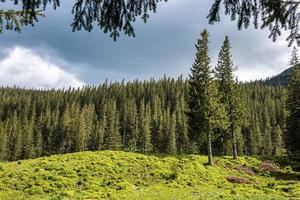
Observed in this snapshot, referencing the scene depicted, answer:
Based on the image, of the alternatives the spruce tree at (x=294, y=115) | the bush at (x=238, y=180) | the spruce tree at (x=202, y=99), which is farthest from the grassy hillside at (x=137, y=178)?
the spruce tree at (x=294, y=115)

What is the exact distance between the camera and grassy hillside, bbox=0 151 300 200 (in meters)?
26.3

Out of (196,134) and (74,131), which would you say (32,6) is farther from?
(74,131)

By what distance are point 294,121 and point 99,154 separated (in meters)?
34.7

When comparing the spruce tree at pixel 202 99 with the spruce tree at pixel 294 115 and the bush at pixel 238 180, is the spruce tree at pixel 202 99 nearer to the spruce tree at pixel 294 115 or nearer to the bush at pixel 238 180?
the bush at pixel 238 180

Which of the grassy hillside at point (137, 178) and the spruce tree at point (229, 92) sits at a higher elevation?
the spruce tree at point (229, 92)

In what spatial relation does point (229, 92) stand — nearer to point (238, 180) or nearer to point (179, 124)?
point (238, 180)

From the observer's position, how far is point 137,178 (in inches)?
1307

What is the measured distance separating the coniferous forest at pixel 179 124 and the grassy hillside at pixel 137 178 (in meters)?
6.56

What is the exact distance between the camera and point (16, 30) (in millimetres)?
12555

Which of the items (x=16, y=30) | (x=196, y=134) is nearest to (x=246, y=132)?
(x=196, y=134)

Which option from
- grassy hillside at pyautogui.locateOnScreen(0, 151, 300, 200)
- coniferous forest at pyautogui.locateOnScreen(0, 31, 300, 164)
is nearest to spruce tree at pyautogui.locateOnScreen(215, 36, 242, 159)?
coniferous forest at pyautogui.locateOnScreen(0, 31, 300, 164)

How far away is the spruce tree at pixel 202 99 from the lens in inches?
1837

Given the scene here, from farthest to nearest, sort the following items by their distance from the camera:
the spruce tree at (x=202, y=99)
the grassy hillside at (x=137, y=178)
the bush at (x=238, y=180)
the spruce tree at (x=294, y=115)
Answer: the spruce tree at (x=294, y=115), the spruce tree at (x=202, y=99), the bush at (x=238, y=180), the grassy hillside at (x=137, y=178)

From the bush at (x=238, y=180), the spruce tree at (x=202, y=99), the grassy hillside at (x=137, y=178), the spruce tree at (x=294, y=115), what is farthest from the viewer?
the spruce tree at (x=294, y=115)
